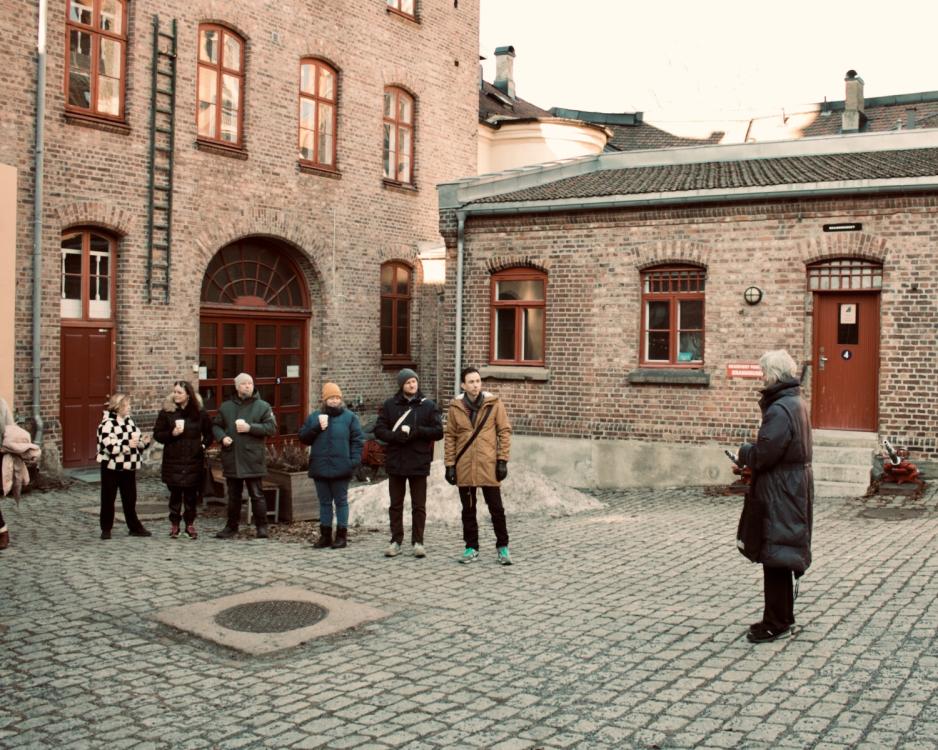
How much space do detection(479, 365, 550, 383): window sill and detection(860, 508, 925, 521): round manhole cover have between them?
18.7 ft

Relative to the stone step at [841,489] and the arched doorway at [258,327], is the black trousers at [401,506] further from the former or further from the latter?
the arched doorway at [258,327]

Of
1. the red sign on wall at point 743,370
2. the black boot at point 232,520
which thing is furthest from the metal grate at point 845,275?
the black boot at point 232,520

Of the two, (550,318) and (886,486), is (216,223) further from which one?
(886,486)

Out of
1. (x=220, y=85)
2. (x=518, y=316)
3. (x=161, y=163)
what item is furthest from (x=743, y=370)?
(x=220, y=85)

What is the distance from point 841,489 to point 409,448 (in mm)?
6932

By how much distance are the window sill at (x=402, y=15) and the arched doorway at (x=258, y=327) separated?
6210 millimetres

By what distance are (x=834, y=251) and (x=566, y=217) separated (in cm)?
423

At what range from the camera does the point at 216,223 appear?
17.9m

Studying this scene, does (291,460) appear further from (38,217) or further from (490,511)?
(38,217)

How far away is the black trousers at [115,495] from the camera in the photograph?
33.5 feet

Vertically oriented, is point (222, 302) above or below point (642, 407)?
above

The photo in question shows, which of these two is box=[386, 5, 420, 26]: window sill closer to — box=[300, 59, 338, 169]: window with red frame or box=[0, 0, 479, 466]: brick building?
box=[0, 0, 479, 466]: brick building

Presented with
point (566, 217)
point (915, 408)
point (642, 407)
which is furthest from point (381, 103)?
point (915, 408)

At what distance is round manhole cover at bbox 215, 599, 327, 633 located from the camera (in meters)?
7.00
